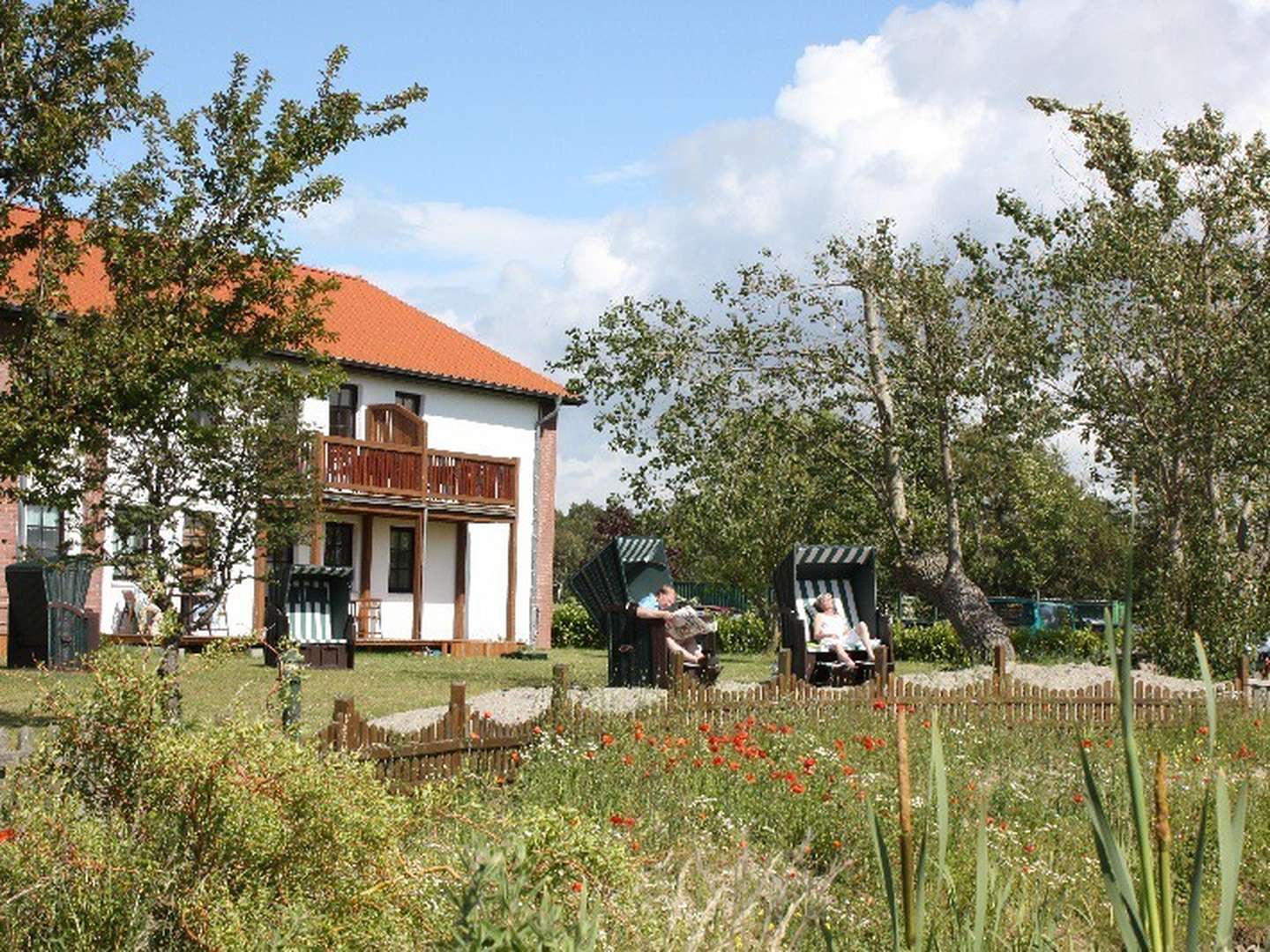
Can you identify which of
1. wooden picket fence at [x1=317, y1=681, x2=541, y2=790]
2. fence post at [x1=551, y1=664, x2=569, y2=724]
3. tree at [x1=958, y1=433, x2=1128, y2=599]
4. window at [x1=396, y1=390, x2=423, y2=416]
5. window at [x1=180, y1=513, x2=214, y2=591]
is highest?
window at [x1=396, y1=390, x2=423, y2=416]

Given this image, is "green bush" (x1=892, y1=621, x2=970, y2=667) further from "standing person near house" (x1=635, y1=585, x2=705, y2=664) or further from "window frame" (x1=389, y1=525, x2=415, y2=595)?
"standing person near house" (x1=635, y1=585, x2=705, y2=664)

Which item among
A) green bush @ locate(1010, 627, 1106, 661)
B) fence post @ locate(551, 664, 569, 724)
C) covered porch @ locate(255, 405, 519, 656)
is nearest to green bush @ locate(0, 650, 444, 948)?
fence post @ locate(551, 664, 569, 724)

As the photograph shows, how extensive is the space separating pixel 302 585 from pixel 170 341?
1157 centimetres

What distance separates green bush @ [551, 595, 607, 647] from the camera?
34.3 m

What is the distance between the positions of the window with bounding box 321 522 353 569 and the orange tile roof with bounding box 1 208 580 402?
3.10 metres

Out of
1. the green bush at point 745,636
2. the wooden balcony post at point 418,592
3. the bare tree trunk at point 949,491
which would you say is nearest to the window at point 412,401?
the wooden balcony post at point 418,592

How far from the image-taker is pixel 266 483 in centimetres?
1540

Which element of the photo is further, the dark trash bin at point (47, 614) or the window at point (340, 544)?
the window at point (340, 544)

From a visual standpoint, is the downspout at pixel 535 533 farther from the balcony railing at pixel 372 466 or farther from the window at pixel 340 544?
the balcony railing at pixel 372 466

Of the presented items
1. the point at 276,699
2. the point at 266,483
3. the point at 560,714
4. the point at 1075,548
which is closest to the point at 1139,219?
the point at 266,483

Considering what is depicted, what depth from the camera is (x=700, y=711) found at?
10.1 m

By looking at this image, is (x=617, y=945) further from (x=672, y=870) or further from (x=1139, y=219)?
(x=1139, y=219)

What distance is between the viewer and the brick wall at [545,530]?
33688mm

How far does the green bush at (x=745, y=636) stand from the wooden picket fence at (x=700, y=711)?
1593 centimetres
